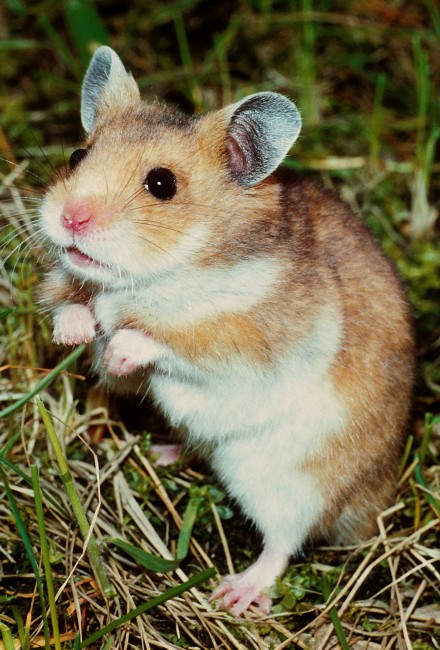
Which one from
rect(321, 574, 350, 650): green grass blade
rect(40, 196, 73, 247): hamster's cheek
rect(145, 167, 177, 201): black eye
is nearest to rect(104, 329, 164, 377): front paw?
rect(40, 196, 73, 247): hamster's cheek

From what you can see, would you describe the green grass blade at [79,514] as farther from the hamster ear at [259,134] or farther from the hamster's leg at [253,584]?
the hamster ear at [259,134]

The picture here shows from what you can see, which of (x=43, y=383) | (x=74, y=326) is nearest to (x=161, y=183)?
(x=74, y=326)

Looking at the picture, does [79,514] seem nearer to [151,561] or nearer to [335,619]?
[151,561]

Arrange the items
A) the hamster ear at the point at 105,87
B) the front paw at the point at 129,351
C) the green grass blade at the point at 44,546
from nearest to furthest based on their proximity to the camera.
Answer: the green grass blade at the point at 44,546
the front paw at the point at 129,351
the hamster ear at the point at 105,87

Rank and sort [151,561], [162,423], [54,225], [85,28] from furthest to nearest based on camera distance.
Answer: [85,28], [162,423], [151,561], [54,225]

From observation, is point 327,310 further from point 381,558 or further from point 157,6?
point 157,6

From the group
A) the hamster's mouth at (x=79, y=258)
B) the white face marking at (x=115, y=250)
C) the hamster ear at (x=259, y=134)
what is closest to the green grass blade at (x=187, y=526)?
the white face marking at (x=115, y=250)

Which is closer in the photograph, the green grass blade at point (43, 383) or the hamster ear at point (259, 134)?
the green grass blade at point (43, 383)
